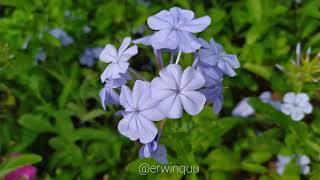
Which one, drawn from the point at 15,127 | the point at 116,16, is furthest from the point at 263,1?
the point at 15,127

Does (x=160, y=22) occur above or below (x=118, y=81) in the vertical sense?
above

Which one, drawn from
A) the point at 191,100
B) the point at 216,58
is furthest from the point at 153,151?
the point at 216,58

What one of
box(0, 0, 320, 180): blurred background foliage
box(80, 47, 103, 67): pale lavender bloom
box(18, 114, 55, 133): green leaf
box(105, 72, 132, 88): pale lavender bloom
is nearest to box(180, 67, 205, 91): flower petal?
box(105, 72, 132, 88): pale lavender bloom

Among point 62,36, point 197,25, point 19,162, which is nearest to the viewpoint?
point 197,25

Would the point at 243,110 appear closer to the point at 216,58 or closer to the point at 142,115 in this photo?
the point at 216,58

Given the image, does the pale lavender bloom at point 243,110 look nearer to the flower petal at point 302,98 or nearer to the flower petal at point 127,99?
the flower petal at point 302,98

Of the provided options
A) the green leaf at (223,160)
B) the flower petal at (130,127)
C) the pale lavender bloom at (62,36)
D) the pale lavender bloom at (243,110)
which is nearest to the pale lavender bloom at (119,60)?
the flower petal at (130,127)

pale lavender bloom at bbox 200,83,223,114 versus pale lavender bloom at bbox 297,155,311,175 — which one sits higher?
pale lavender bloom at bbox 200,83,223,114

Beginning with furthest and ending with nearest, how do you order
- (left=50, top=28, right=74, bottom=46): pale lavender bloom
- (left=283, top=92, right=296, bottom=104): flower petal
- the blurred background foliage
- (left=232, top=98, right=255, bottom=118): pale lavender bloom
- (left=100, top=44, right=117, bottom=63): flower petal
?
(left=50, top=28, right=74, bottom=46): pale lavender bloom < (left=232, top=98, right=255, bottom=118): pale lavender bloom < (left=283, top=92, right=296, bottom=104): flower petal < the blurred background foliage < (left=100, top=44, right=117, bottom=63): flower petal

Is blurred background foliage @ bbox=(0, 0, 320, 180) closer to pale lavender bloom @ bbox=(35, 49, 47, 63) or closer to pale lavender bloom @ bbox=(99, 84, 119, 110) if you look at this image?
pale lavender bloom @ bbox=(35, 49, 47, 63)
